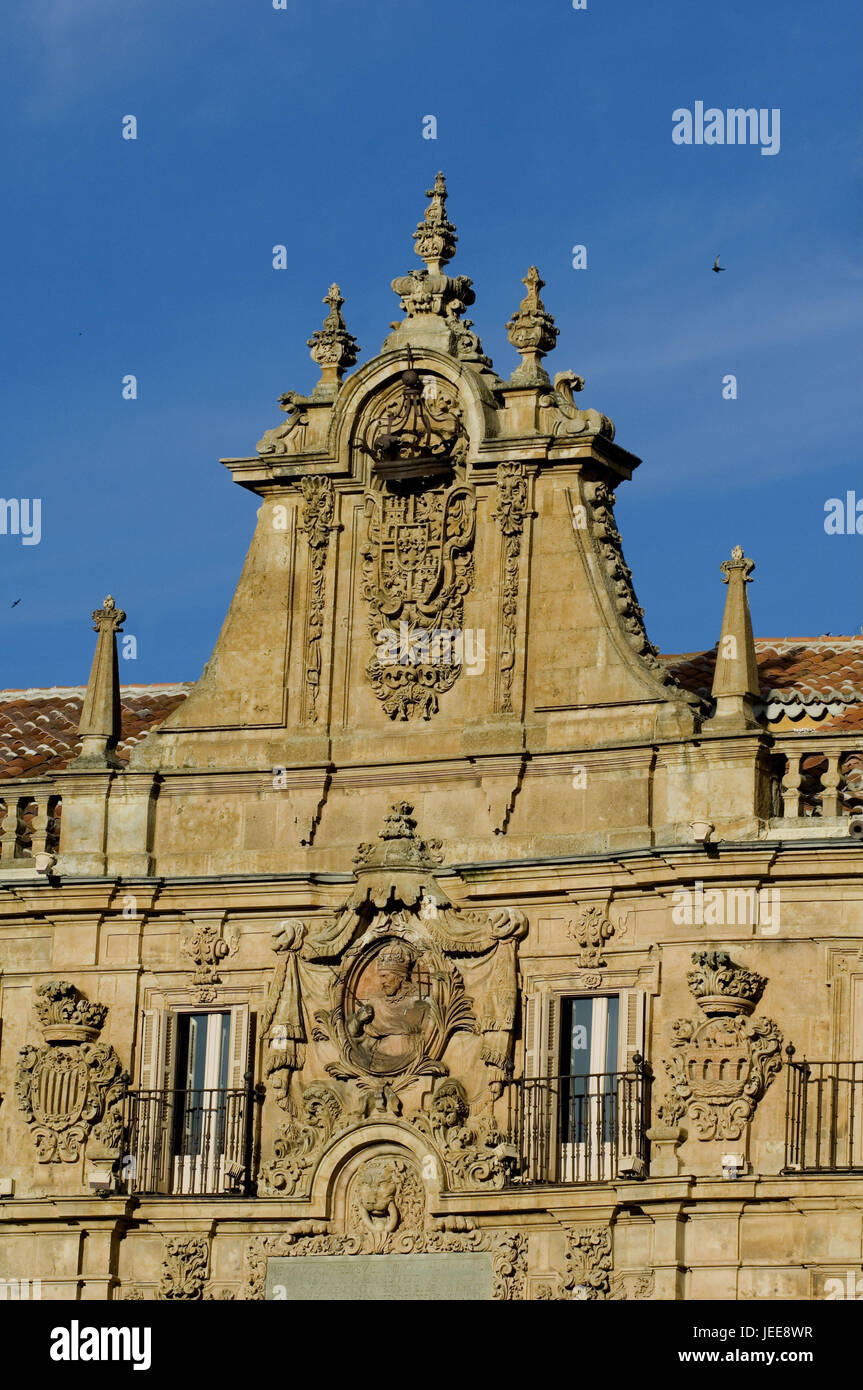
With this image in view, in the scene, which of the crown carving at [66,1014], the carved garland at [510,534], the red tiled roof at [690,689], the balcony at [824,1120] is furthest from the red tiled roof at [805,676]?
the crown carving at [66,1014]

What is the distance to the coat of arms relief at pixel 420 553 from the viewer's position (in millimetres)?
43844

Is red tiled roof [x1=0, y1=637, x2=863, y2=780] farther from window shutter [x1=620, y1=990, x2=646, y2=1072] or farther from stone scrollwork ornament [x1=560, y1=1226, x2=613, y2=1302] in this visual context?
stone scrollwork ornament [x1=560, y1=1226, x2=613, y2=1302]

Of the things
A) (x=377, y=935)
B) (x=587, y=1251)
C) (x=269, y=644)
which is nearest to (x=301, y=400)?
(x=269, y=644)

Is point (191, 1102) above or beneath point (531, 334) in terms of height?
beneath

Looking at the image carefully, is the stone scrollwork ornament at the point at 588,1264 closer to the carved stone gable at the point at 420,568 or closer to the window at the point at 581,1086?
the window at the point at 581,1086

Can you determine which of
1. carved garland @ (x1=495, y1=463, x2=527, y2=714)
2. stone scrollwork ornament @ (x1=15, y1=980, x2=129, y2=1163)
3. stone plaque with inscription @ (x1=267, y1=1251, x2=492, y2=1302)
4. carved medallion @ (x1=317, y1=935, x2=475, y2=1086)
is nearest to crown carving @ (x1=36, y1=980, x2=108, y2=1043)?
stone scrollwork ornament @ (x1=15, y1=980, x2=129, y2=1163)

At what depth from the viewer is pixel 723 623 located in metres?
42.6

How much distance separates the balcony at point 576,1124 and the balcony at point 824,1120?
144cm

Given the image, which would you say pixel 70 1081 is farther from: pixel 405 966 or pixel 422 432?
pixel 422 432

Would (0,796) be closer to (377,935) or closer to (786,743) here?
(377,935)

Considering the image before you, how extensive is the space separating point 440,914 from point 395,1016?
105 cm

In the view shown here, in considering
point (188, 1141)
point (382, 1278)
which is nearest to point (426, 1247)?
point (382, 1278)

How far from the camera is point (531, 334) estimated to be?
144 ft

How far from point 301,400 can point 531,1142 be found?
7.75 m
